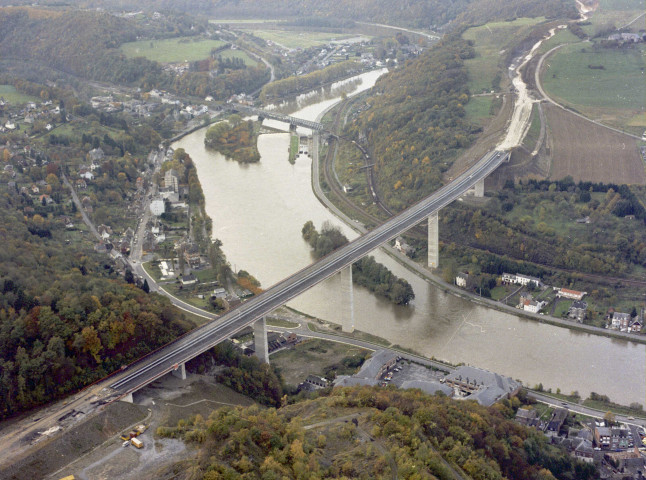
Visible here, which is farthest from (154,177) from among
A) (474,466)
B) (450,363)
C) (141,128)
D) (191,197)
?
(474,466)

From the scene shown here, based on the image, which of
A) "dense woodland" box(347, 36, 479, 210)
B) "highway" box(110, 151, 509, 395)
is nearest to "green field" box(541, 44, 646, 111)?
"dense woodland" box(347, 36, 479, 210)

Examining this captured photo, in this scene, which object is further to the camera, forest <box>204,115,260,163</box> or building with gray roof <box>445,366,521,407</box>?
forest <box>204,115,260,163</box>

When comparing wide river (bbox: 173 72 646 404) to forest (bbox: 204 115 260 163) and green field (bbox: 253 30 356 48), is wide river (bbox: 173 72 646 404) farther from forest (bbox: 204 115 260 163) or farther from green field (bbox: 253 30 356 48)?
green field (bbox: 253 30 356 48)

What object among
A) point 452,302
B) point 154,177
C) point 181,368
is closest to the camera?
point 181,368

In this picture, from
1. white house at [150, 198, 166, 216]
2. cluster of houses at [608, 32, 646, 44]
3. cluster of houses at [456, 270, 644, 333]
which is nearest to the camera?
cluster of houses at [456, 270, 644, 333]

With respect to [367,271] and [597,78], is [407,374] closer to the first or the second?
[367,271]

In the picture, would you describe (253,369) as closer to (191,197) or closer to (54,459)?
(54,459)
